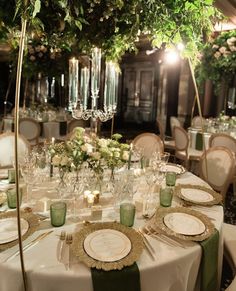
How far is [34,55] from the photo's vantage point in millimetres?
6449

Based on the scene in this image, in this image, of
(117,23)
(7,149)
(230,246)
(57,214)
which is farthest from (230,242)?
(7,149)

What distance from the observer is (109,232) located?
5.16 ft

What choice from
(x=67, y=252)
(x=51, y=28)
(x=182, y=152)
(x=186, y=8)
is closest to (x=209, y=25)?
(x=186, y=8)

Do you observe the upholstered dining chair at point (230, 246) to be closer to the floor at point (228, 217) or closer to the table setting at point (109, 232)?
the table setting at point (109, 232)

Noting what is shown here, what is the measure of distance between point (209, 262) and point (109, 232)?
569 millimetres

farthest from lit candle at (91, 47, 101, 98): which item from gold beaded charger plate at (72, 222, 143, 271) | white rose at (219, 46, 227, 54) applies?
white rose at (219, 46, 227, 54)

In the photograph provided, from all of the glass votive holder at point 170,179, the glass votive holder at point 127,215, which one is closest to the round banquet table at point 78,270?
the glass votive holder at point 127,215

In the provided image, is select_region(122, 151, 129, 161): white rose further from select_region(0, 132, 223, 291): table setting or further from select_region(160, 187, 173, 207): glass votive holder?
select_region(160, 187, 173, 207): glass votive holder

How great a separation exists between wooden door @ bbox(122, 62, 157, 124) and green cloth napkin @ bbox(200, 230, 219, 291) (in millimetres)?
9193

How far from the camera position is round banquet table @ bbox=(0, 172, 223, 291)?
1304mm

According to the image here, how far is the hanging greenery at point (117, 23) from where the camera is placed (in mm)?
1979

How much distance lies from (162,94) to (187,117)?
2174mm

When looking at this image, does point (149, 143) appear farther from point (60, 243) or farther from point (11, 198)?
point (60, 243)

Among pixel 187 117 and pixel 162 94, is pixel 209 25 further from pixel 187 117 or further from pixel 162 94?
pixel 162 94
